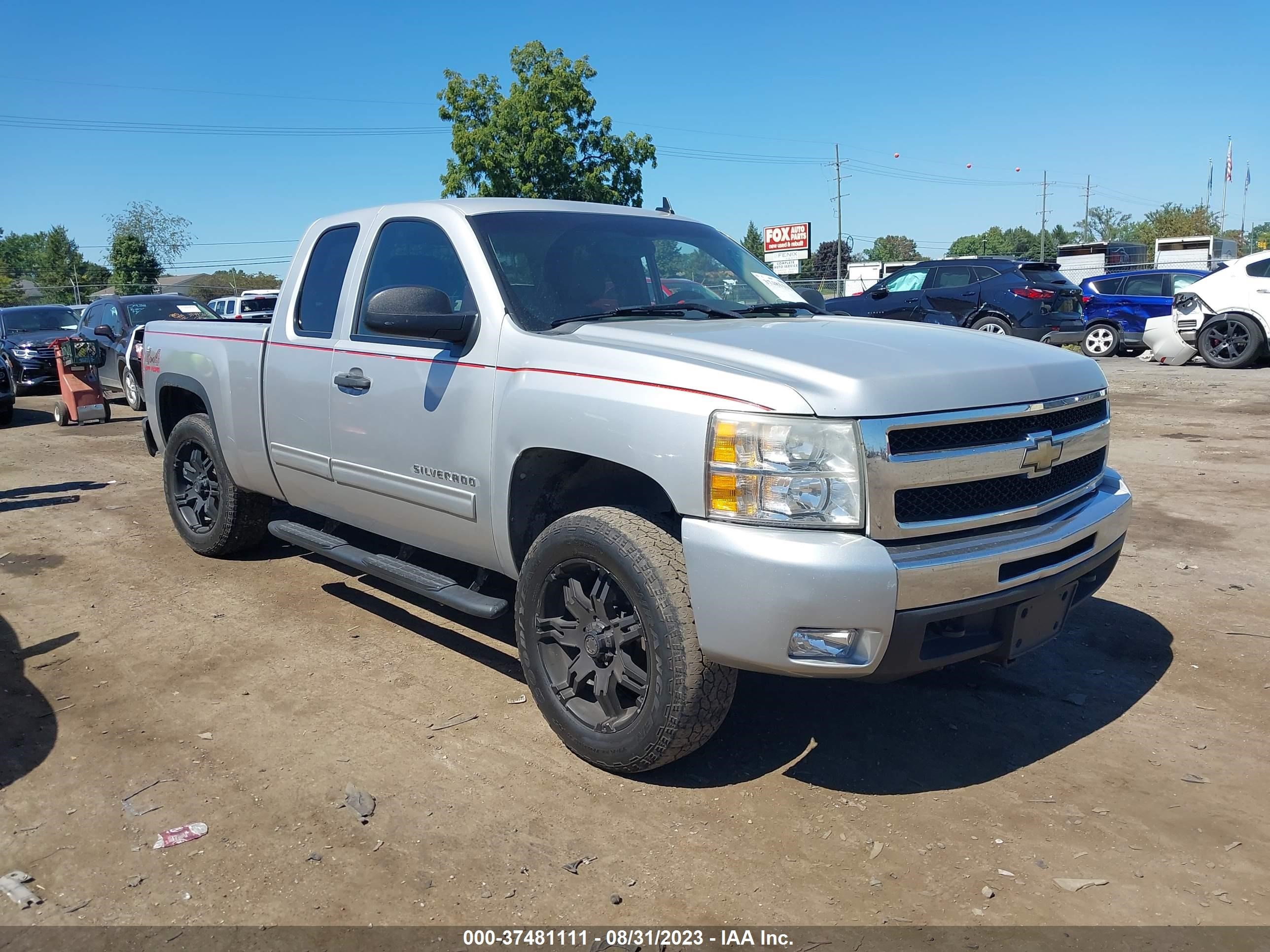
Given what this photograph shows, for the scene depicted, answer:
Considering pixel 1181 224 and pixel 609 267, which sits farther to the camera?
pixel 1181 224

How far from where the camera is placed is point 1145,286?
18172 millimetres

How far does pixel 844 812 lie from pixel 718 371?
1.49m

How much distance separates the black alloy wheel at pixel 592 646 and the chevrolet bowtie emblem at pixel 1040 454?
1363 mm

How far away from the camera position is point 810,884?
279 cm

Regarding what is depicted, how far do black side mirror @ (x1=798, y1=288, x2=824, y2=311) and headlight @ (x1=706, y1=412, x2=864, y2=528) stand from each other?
74.2 inches

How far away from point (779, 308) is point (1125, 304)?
1658 centimetres

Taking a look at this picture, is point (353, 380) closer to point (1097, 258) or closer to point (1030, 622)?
point (1030, 622)

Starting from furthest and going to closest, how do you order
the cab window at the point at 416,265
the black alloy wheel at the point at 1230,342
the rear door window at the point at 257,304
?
1. the rear door window at the point at 257,304
2. the black alloy wheel at the point at 1230,342
3. the cab window at the point at 416,265

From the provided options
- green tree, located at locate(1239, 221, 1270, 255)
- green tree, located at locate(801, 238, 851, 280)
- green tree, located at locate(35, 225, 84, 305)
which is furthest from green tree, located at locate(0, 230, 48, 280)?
green tree, located at locate(1239, 221, 1270, 255)

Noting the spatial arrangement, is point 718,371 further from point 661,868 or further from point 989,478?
point 661,868

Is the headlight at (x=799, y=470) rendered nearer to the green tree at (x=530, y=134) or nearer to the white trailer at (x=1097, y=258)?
the green tree at (x=530, y=134)

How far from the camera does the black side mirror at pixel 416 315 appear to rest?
12.0 feet

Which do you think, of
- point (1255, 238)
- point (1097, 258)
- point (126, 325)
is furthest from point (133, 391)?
point (1255, 238)
